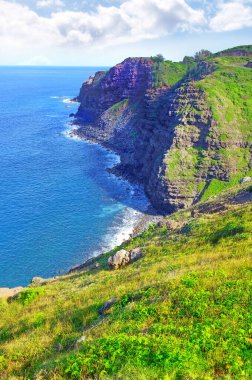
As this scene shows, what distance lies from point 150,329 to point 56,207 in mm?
89074

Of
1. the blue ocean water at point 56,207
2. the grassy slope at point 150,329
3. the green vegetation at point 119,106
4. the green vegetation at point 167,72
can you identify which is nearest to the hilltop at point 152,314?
the grassy slope at point 150,329

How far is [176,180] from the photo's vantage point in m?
102

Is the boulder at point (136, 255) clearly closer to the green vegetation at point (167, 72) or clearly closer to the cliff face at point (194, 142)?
the cliff face at point (194, 142)

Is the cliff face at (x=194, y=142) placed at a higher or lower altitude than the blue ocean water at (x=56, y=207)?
higher

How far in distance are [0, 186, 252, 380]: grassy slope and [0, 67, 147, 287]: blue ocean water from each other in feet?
165

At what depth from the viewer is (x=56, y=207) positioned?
334ft

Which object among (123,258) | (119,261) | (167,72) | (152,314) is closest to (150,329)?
(152,314)

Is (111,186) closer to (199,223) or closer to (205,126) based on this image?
(205,126)

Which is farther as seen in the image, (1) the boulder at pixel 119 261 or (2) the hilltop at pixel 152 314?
(1) the boulder at pixel 119 261

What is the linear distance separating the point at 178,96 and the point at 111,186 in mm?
38299

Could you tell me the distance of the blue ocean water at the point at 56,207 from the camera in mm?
79125

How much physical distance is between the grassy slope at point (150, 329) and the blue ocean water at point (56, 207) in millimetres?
50162

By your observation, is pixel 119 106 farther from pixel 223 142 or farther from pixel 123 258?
pixel 123 258

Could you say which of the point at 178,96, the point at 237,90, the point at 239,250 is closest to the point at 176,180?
the point at 178,96
